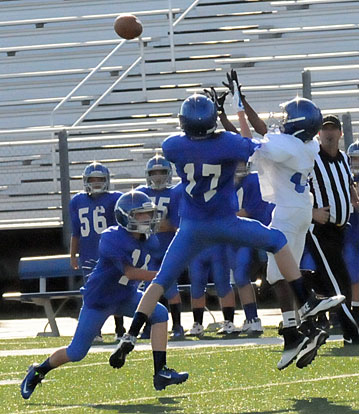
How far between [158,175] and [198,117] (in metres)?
3.81

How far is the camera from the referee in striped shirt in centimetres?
755

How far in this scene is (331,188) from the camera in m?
7.68

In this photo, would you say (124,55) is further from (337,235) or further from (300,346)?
(300,346)

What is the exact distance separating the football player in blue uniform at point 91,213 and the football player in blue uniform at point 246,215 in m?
1.04

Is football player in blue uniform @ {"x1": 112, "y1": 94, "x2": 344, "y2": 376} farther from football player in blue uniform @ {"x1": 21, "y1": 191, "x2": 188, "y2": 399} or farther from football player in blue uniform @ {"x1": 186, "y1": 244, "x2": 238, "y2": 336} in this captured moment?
football player in blue uniform @ {"x1": 186, "y1": 244, "x2": 238, "y2": 336}

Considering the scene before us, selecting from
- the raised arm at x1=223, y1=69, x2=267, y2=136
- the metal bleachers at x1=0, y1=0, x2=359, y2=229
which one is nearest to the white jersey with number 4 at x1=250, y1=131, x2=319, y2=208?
the raised arm at x1=223, y1=69, x2=267, y2=136

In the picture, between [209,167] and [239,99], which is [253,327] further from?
[209,167]

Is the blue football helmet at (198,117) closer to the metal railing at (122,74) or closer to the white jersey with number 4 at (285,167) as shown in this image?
the white jersey with number 4 at (285,167)

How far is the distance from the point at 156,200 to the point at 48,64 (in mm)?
6807

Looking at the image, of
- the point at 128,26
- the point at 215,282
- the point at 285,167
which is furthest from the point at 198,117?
the point at 128,26

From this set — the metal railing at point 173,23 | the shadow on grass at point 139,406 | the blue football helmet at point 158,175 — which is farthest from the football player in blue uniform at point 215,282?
the metal railing at point 173,23

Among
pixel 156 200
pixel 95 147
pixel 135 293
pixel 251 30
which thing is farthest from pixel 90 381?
pixel 251 30

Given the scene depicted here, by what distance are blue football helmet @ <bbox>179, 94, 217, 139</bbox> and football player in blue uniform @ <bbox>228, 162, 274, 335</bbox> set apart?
3471mm

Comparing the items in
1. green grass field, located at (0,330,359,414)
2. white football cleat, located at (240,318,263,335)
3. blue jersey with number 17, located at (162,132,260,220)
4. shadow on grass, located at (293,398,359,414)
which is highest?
blue jersey with number 17, located at (162,132,260,220)
